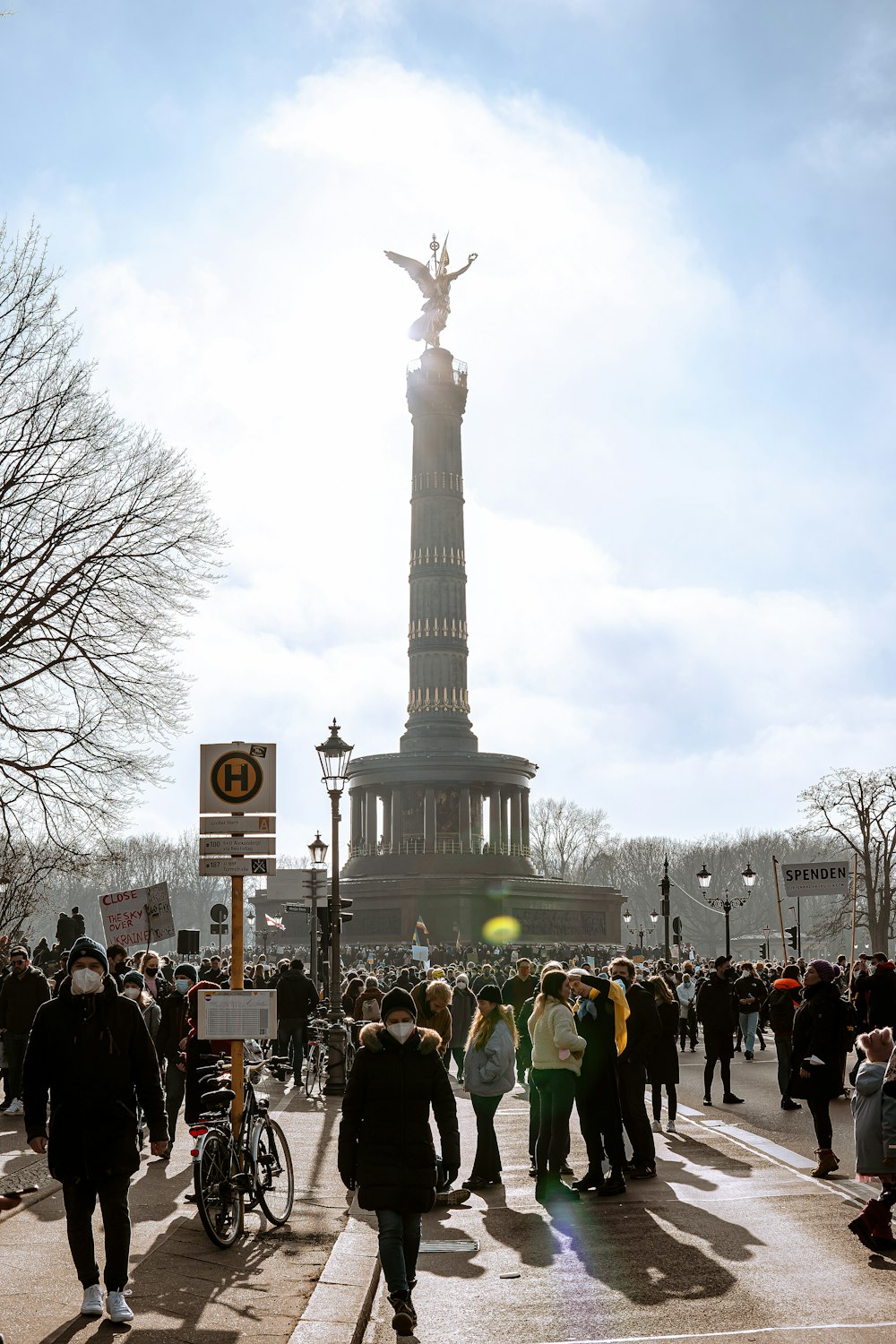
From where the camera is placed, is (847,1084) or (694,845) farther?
(694,845)

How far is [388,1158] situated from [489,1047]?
16.4 feet

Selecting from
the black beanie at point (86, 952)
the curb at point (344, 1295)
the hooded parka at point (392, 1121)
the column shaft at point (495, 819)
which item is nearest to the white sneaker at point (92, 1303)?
the curb at point (344, 1295)

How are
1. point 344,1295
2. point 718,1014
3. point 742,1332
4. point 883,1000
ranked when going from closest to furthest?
point 742,1332
point 344,1295
point 718,1014
point 883,1000

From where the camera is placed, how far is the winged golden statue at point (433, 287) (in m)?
69.7

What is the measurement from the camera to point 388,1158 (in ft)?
22.8

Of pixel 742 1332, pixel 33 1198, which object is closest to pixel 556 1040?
pixel 33 1198

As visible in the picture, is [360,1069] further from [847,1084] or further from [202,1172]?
[847,1084]

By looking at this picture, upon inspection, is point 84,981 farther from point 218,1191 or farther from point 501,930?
point 501,930

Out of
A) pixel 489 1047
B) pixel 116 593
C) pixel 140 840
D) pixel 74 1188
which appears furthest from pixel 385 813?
pixel 140 840

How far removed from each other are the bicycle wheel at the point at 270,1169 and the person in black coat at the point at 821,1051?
4.06 meters

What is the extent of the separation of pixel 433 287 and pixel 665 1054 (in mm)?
59820

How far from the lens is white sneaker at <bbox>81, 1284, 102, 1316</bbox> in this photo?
23.0 ft

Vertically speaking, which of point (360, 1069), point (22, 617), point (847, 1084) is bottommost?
point (847, 1084)

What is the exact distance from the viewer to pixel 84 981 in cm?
734
